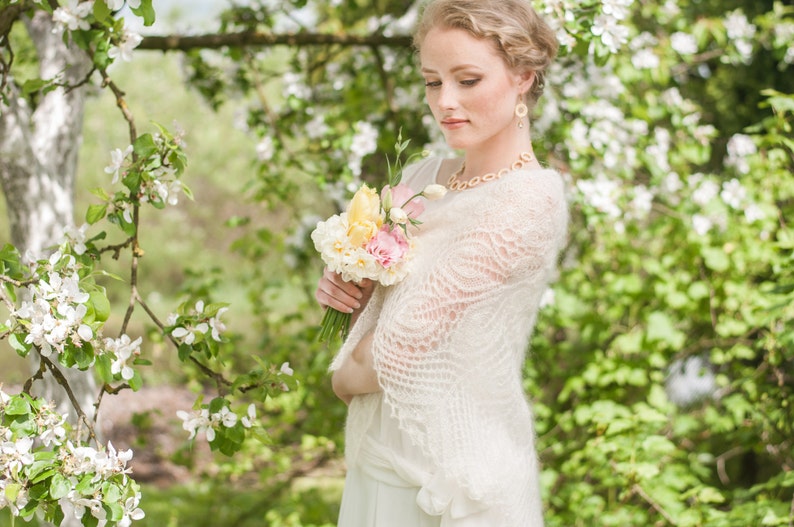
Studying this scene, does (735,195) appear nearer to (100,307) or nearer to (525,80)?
(525,80)

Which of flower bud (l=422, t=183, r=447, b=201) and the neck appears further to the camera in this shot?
the neck

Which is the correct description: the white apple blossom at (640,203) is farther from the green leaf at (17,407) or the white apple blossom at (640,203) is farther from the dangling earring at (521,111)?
the green leaf at (17,407)

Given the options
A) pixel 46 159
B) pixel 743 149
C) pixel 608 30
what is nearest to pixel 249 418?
pixel 46 159

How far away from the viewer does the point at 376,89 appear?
372cm

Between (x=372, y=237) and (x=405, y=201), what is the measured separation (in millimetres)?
116

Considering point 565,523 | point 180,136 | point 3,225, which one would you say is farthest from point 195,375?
point 3,225

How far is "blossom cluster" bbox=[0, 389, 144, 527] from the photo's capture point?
56.6 inches

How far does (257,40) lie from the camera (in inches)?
121

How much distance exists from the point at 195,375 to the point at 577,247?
1.84 m

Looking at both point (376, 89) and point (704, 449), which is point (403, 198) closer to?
point (376, 89)

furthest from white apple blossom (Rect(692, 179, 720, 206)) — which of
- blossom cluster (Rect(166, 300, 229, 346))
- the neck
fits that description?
blossom cluster (Rect(166, 300, 229, 346))

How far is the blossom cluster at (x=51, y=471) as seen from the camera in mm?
1437

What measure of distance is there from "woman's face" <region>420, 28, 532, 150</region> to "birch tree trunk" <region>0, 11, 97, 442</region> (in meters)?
1.12

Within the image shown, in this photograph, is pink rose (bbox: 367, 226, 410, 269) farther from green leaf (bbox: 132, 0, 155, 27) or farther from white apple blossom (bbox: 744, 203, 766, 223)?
white apple blossom (bbox: 744, 203, 766, 223)
